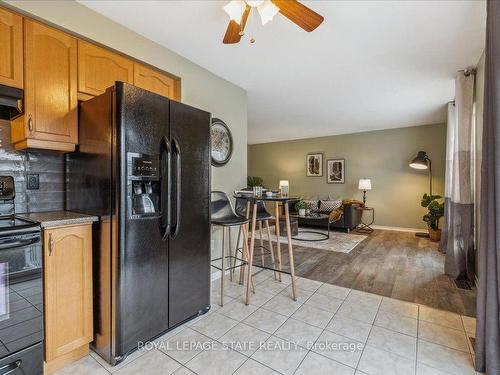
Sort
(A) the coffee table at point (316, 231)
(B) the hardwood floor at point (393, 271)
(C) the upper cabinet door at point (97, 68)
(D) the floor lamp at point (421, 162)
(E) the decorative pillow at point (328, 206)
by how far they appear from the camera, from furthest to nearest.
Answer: (E) the decorative pillow at point (328, 206) < (D) the floor lamp at point (421, 162) < (A) the coffee table at point (316, 231) < (B) the hardwood floor at point (393, 271) < (C) the upper cabinet door at point (97, 68)

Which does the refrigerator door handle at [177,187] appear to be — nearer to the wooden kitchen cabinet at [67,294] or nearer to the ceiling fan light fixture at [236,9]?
the wooden kitchen cabinet at [67,294]

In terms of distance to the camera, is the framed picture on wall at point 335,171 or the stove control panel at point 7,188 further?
the framed picture on wall at point 335,171

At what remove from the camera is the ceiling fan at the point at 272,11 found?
5.09 feet

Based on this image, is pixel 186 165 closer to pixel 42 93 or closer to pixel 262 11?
pixel 42 93

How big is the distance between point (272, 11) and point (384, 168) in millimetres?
A: 5794

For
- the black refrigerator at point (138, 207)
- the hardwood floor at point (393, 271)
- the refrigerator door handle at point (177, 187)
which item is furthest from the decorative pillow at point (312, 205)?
the refrigerator door handle at point (177, 187)

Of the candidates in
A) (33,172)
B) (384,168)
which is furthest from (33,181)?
(384,168)

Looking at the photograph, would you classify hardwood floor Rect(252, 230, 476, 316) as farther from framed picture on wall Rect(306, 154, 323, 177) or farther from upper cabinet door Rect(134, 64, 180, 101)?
framed picture on wall Rect(306, 154, 323, 177)

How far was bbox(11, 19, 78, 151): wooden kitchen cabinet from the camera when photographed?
5.39 ft

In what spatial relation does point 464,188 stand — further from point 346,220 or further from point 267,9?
point 267,9

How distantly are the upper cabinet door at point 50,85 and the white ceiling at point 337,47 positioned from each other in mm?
428

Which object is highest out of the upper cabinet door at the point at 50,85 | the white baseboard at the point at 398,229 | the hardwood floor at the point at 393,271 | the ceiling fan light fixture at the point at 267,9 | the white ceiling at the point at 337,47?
the white ceiling at the point at 337,47

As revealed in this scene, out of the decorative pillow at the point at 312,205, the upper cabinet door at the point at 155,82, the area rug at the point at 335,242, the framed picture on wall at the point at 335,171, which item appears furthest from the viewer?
the framed picture on wall at the point at 335,171

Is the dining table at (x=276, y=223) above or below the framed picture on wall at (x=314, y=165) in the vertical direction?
below
